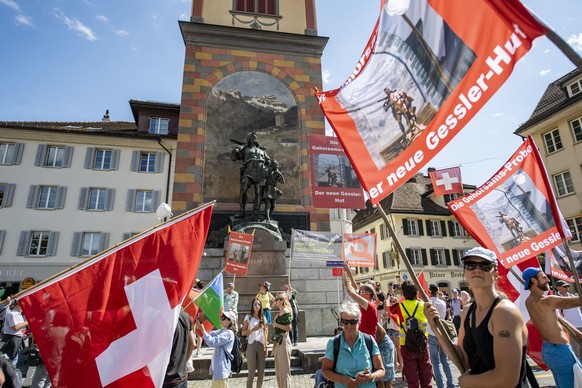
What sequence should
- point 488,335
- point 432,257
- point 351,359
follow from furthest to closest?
point 432,257
point 351,359
point 488,335

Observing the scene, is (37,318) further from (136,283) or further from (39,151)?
(39,151)

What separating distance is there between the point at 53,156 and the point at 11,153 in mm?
2686

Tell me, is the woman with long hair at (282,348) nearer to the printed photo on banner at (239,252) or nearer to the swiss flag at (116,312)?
the swiss flag at (116,312)

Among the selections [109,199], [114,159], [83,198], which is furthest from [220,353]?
[114,159]

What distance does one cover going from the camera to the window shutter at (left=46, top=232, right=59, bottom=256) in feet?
78.3

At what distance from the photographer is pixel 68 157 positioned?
26.1 meters

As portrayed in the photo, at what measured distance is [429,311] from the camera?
91.1 inches

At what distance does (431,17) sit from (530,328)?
15.7ft

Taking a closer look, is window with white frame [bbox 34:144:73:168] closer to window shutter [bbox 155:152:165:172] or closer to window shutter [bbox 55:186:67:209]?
window shutter [bbox 55:186:67:209]

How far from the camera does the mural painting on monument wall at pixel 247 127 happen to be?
1567cm

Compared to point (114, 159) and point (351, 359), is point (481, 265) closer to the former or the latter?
point (351, 359)

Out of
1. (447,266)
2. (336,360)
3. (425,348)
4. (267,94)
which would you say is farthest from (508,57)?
(447,266)

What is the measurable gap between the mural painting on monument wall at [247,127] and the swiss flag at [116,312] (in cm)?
1211

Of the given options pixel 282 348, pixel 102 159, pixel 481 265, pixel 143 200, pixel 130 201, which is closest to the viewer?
pixel 481 265
